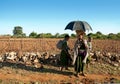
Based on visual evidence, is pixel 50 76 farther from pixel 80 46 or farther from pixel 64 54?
pixel 80 46

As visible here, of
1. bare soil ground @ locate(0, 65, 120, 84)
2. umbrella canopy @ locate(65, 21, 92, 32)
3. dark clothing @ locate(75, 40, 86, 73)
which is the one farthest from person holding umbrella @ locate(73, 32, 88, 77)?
bare soil ground @ locate(0, 65, 120, 84)

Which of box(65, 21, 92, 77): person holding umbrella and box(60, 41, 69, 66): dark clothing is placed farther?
box(60, 41, 69, 66): dark clothing

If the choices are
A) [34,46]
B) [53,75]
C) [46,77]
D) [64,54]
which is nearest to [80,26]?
[64,54]

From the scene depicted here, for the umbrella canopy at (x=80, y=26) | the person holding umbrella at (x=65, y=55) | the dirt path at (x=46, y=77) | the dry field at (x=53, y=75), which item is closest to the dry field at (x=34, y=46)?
the dry field at (x=53, y=75)

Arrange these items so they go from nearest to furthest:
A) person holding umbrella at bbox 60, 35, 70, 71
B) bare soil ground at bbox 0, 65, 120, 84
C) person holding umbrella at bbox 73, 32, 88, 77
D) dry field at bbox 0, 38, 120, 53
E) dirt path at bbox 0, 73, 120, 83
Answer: bare soil ground at bbox 0, 65, 120, 84 < dirt path at bbox 0, 73, 120, 83 < person holding umbrella at bbox 73, 32, 88, 77 < person holding umbrella at bbox 60, 35, 70, 71 < dry field at bbox 0, 38, 120, 53

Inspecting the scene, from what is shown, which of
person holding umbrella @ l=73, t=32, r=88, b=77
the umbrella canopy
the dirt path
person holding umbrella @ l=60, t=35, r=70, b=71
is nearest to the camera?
the dirt path

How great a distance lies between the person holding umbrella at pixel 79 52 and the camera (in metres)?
10.8

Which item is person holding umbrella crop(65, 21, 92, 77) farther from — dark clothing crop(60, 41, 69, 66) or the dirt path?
dark clothing crop(60, 41, 69, 66)

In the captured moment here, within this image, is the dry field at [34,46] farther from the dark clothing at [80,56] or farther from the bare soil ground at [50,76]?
the dark clothing at [80,56]

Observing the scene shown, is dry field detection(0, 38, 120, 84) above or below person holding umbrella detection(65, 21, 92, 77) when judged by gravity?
below

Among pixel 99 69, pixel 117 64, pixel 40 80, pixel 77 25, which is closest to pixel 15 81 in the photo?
pixel 40 80

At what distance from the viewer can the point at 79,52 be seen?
11.0 meters

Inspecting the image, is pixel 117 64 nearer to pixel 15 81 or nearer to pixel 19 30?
pixel 15 81

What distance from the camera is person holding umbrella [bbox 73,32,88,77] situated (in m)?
10.8
